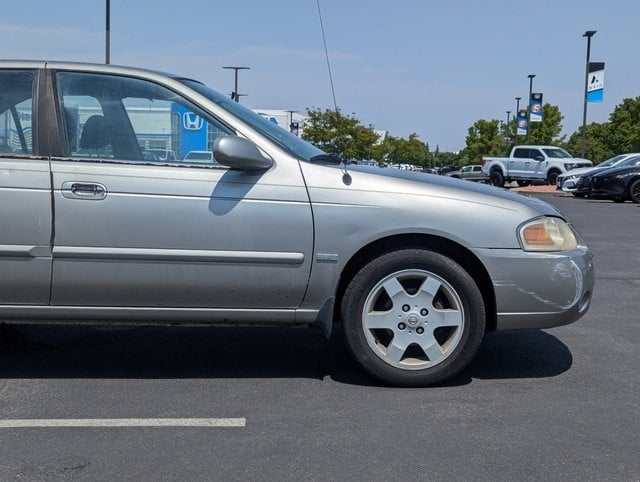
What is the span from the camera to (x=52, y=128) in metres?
4.40

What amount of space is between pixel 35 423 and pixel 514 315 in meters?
A: 2.51

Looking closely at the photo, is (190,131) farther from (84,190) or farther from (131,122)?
(84,190)

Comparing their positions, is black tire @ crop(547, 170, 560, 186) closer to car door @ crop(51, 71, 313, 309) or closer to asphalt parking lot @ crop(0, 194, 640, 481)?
asphalt parking lot @ crop(0, 194, 640, 481)

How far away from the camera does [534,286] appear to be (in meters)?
4.36

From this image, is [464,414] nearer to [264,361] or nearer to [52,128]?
[264,361]

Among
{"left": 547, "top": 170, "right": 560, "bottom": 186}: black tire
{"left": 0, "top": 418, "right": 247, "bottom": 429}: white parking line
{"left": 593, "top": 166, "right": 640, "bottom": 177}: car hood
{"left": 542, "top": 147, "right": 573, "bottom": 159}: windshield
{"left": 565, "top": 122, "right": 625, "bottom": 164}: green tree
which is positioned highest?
{"left": 565, "top": 122, "right": 625, "bottom": 164}: green tree

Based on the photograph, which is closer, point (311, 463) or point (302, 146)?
point (311, 463)

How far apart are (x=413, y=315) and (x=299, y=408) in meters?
0.80

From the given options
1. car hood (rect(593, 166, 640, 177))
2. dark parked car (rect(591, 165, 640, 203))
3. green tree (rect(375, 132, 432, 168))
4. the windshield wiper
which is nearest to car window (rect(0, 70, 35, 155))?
the windshield wiper

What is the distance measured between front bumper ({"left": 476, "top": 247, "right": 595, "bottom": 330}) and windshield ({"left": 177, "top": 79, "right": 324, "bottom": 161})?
3.91 ft

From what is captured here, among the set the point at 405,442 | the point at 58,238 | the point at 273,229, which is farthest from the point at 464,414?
the point at 58,238

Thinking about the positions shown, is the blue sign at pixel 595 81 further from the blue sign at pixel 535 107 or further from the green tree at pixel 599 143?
the green tree at pixel 599 143

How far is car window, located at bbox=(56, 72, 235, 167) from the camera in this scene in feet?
14.4

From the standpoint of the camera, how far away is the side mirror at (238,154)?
4180 mm
